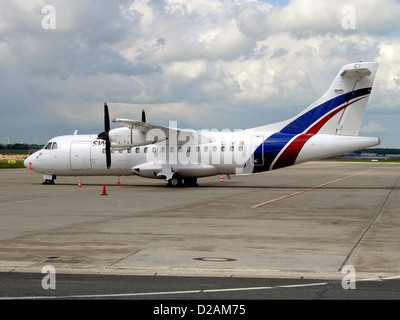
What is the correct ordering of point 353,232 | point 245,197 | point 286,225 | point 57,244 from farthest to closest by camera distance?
point 245,197
point 286,225
point 353,232
point 57,244

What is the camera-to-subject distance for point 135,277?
10.2m

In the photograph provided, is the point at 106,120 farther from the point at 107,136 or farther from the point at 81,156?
the point at 81,156

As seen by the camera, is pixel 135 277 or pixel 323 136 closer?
pixel 135 277

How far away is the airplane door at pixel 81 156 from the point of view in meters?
36.2

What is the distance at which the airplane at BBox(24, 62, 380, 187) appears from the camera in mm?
31484

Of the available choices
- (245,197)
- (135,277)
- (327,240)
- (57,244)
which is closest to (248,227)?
(327,240)

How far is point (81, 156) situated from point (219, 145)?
902 cm

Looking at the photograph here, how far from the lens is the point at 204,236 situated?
15.2m

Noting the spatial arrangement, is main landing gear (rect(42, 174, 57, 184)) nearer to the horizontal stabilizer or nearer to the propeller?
the propeller

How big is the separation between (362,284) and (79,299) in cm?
464

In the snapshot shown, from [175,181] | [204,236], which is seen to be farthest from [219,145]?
[204,236]

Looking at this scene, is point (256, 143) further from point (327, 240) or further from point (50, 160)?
point (327, 240)

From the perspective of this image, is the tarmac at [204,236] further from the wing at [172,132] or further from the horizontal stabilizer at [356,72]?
the horizontal stabilizer at [356,72]

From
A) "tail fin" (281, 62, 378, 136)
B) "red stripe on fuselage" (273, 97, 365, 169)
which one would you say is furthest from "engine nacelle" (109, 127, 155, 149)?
"tail fin" (281, 62, 378, 136)
